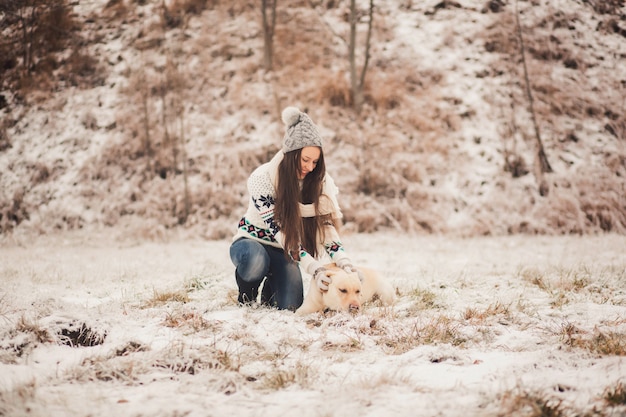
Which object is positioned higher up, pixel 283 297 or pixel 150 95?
pixel 150 95

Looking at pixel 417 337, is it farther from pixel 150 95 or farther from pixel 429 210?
pixel 150 95

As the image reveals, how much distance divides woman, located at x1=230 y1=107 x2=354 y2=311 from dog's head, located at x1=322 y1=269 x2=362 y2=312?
0.07 metres

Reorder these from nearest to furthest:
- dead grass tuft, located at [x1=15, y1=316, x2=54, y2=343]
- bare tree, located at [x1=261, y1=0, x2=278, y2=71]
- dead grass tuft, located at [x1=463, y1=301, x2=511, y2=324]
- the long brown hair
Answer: dead grass tuft, located at [x1=15, y1=316, x2=54, y2=343] → dead grass tuft, located at [x1=463, y1=301, x2=511, y2=324] → the long brown hair → bare tree, located at [x1=261, y1=0, x2=278, y2=71]

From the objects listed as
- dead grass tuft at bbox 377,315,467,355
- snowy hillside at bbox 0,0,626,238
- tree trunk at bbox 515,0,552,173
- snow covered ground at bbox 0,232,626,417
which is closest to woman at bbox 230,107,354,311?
snow covered ground at bbox 0,232,626,417


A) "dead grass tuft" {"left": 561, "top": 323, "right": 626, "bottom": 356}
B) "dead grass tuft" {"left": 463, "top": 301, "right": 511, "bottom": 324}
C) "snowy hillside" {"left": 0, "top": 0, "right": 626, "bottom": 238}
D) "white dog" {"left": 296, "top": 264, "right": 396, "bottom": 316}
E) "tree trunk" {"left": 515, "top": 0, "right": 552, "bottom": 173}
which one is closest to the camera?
"dead grass tuft" {"left": 561, "top": 323, "right": 626, "bottom": 356}

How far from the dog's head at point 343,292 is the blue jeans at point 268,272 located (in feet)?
1.43

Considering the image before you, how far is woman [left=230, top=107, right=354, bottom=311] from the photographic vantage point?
11.4 feet

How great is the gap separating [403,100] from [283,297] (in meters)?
9.57

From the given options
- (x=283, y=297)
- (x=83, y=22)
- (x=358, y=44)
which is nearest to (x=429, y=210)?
(x=358, y=44)

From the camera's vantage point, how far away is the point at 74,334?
2846 millimetres

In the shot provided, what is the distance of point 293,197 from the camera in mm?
3529

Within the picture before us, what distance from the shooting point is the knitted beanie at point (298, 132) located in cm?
340

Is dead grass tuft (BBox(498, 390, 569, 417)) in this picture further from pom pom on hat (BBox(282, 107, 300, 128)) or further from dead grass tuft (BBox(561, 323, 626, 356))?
pom pom on hat (BBox(282, 107, 300, 128))

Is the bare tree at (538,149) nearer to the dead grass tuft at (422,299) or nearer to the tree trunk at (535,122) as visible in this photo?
the tree trunk at (535,122)
